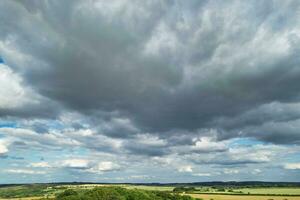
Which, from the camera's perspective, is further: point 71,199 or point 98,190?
point 98,190

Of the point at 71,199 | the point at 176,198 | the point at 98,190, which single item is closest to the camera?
the point at 71,199

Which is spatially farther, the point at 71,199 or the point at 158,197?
the point at 158,197

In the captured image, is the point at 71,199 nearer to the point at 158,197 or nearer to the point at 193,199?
the point at 158,197

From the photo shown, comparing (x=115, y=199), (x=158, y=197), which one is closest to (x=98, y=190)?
(x=115, y=199)

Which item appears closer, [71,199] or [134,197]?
[71,199]

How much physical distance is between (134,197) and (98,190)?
64.5ft

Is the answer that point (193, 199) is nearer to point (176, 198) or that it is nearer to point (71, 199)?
point (176, 198)

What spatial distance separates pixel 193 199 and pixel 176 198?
395 inches

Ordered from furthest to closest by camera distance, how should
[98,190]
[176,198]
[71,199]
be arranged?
[176,198], [98,190], [71,199]

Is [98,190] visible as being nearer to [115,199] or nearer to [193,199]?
[115,199]

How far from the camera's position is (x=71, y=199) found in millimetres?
152750

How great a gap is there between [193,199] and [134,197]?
33268 millimetres

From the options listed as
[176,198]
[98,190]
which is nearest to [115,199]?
[98,190]

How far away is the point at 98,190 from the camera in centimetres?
16525
